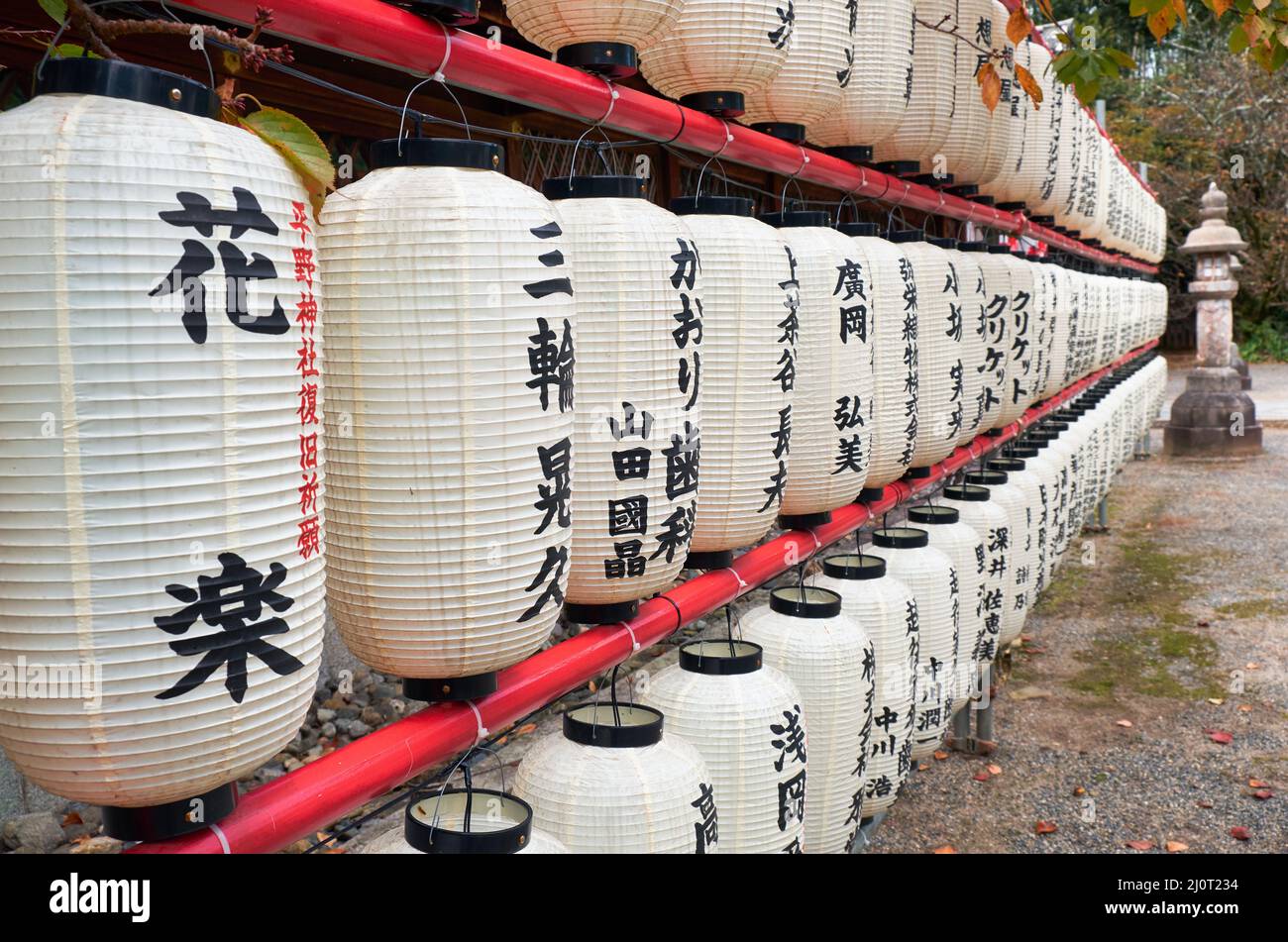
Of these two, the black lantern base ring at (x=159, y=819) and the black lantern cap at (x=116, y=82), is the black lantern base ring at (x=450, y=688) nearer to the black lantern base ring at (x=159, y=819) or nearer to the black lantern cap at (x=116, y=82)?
the black lantern base ring at (x=159, y=819)

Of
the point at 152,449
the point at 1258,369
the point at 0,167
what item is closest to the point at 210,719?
the point at 152,449

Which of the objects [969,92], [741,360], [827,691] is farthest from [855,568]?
[969,92]

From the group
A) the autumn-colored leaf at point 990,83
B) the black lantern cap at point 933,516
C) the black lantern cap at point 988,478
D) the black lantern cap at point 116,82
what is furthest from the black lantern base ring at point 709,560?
the black lantern cap at point 988,478

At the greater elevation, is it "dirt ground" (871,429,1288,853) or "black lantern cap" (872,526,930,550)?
"black lantern cap" (872,526,930,550)

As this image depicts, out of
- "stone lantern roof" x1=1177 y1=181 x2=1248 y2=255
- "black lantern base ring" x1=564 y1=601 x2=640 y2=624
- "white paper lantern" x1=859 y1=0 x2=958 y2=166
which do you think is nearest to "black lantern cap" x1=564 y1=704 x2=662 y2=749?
"black lantern base ring" x1=564 y1=601 x2=640 y2=624

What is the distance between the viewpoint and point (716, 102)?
320cm

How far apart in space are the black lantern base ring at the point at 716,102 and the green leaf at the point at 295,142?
1.83 meters

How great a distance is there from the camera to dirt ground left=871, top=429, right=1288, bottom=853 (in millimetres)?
5570

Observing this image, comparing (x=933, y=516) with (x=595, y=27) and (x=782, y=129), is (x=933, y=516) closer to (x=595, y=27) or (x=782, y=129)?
(x=782, y=129)

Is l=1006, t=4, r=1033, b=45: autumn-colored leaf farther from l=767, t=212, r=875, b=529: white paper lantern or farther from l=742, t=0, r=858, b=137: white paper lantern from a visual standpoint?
l=767, t=212, r=875, b=529: white paper lantern

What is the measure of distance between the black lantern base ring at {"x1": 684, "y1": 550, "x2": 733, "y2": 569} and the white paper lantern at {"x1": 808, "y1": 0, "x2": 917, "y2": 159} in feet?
6.02

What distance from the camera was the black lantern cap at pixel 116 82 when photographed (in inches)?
53.2

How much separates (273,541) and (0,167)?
0.58 metres

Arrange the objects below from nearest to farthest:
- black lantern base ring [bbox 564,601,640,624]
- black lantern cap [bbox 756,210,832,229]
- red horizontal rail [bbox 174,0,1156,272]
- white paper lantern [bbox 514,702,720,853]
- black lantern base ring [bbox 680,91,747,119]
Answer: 1. red horizontal rail [bbox 174,0,1156,272]
2. white paper lantern [bbox 514,702,720,853]
3. black lantern base ring [bbox 564,601,640,624]
4. black lantern base ring [bbox 680,91,747,119]
5. black lantern cap [bbox 756,210,832,229]
